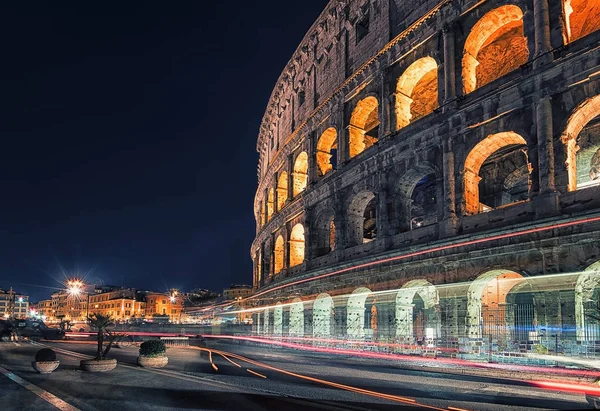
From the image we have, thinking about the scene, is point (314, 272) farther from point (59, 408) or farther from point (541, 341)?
point (59, 408)

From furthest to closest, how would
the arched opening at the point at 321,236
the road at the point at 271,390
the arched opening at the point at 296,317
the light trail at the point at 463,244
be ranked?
the arched opening at the point at 296,317 < the arched opening at the point at 321,236 < the light trail at the point at 463,244 < the road at the point at 271,390

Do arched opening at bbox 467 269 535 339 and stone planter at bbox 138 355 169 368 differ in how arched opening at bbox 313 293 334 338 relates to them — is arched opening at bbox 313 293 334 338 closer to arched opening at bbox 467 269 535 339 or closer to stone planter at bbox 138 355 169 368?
arched opening at bbox 467 269 535 339

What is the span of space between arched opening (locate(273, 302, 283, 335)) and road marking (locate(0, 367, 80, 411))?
838 inches

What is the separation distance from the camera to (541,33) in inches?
689

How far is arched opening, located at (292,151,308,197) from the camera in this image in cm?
3472

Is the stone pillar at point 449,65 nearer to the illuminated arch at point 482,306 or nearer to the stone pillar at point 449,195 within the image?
the stone pillar at point 449,195

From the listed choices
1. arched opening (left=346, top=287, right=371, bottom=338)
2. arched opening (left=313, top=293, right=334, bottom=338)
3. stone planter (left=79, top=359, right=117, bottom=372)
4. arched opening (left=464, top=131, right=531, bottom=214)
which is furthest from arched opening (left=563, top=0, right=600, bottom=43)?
stone planter (left=79, top=359, right=117, bottom=372)

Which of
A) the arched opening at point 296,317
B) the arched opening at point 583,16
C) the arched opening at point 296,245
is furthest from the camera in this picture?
the arched opening at point 296,245

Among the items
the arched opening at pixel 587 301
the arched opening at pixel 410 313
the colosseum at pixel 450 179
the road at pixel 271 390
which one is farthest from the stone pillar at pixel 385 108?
the road at pixel 271 390

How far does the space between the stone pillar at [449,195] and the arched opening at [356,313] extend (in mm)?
6283

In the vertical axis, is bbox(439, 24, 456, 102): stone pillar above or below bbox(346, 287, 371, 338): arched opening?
above

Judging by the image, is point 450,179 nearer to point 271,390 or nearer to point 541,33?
point 541,33

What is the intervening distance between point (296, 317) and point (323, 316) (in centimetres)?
425

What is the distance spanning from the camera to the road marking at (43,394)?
961cm
